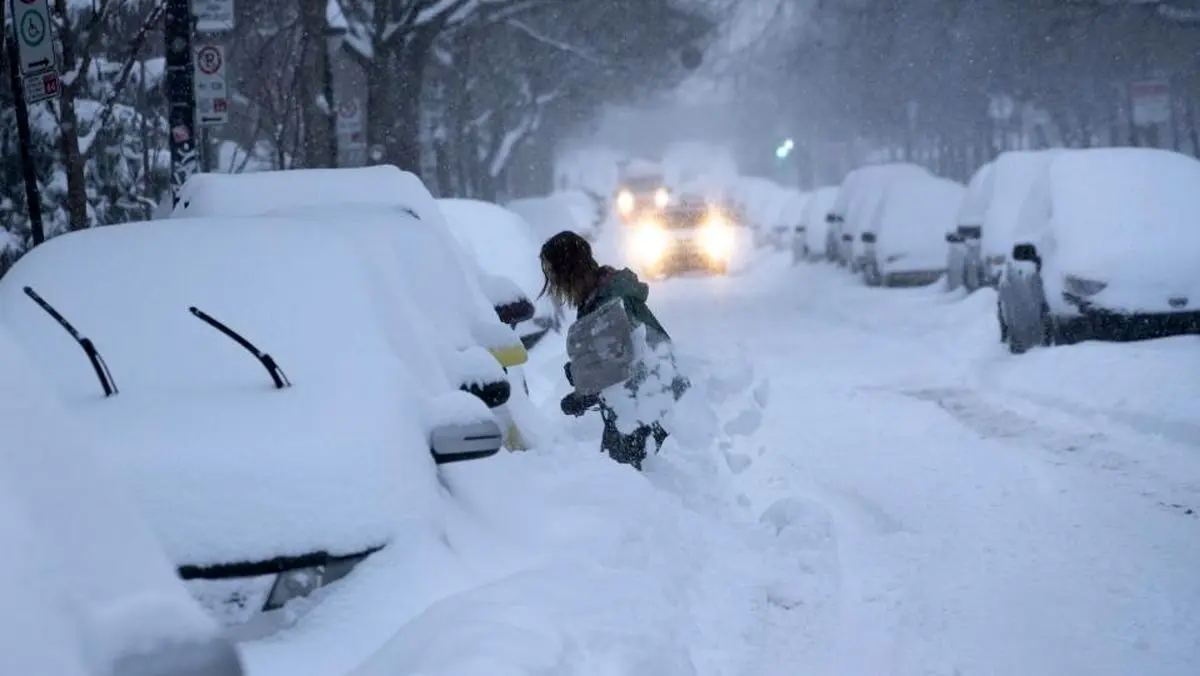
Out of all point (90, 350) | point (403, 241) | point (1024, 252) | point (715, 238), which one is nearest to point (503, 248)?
point (1024, 252)

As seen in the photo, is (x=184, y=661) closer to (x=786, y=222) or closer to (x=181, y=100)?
(x=181, y=100)

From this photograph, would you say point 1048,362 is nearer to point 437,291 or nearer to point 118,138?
point 437,291

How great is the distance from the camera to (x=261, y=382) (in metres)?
5.07

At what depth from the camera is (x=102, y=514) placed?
2084 mm

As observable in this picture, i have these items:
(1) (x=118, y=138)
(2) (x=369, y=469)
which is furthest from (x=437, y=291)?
(1) (x=118, y=138)

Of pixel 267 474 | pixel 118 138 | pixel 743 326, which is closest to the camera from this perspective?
pixel 267 474

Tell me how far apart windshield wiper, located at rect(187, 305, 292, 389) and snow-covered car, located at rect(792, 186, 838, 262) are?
2986cm

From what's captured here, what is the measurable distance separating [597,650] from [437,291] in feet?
9.27

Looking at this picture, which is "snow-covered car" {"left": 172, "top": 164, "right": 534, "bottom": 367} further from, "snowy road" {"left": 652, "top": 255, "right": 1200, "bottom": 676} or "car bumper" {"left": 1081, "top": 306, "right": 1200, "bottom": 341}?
"car bumper" {"left": 1081, "top": 306, "right": 1200, "bottom": 341}

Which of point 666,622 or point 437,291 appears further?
point 437,291

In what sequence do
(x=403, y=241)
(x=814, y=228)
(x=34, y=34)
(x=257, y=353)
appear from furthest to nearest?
(x=814, y=228)
(x=34, y=34)
(x=403, y=241)
(x=257, y=353)

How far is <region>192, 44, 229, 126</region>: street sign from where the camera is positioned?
12.7 metres

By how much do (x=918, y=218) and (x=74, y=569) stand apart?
25.5m

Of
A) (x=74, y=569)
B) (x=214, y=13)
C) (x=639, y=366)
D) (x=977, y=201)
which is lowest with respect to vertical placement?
(x=977, y=201)
